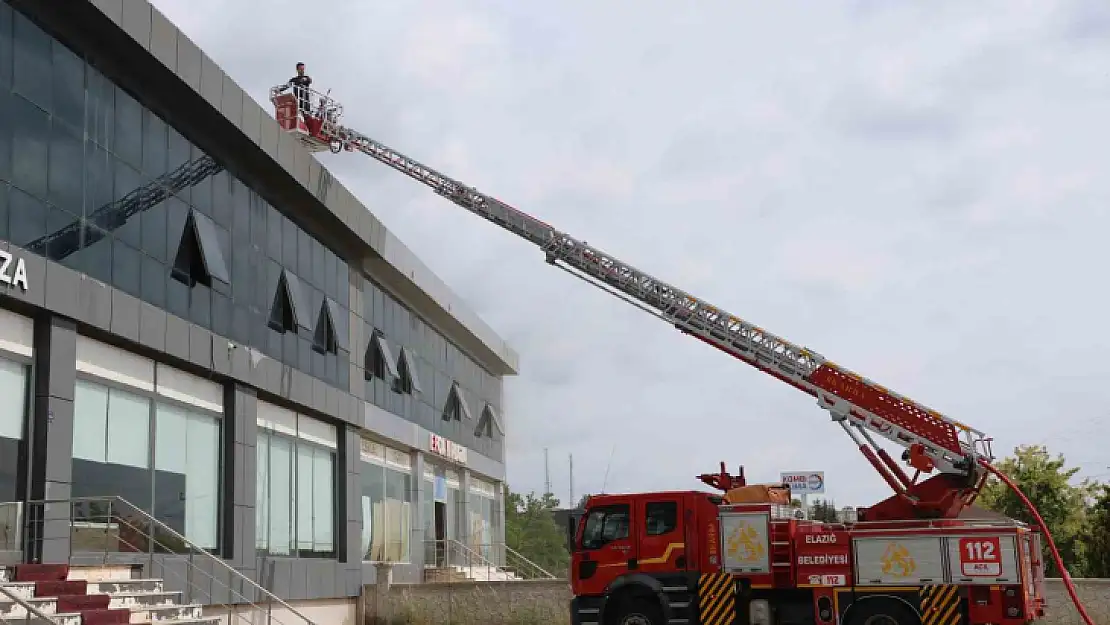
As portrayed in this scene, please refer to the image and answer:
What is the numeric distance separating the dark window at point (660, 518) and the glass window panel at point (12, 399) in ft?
36.0

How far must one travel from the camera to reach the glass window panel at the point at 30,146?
1852cm

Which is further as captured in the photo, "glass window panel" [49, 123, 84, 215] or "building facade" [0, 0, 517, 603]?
"glass window panel" [49, 123, 84, 215]

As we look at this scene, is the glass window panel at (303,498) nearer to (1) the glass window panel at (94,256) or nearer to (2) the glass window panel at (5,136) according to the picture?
(1) the glass window panel at (94,256)

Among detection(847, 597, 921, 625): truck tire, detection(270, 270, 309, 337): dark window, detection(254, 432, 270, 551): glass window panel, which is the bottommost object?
detection(847, 597, 921, 625): truck tire

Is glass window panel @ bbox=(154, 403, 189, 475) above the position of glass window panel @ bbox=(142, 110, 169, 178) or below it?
below

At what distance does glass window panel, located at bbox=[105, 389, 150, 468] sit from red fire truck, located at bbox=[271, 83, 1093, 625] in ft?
26.8

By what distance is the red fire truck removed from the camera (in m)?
20.7

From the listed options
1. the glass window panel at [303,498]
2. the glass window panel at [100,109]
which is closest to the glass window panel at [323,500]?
the glass window panel at [303,498]

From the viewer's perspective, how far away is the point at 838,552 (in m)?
21.5

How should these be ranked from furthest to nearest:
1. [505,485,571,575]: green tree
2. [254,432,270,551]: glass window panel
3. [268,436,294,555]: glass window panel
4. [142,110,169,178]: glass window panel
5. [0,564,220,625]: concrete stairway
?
1. [505,485,571,575]: green tree
2. [268,436,294,555]: glass window panel
3. [254,432,270,551]: glass window panel
4. [142,110,169,178]: glass window panel
5. [0,564,220,625]: concrete stairway

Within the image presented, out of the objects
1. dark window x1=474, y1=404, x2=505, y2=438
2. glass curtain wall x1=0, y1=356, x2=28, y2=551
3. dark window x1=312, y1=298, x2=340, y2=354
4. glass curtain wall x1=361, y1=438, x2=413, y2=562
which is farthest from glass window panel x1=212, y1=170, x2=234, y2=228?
dark window x1=474, y1=404, x2=505, y2=438

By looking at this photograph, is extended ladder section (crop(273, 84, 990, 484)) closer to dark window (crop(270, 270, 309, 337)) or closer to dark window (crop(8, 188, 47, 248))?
dark window (crop(270, 270, 309, 337))

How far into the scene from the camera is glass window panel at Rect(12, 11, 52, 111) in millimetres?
18750

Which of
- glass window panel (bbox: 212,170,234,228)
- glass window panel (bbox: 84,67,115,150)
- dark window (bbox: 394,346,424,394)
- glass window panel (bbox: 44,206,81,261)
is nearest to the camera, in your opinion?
glass window panel (bbox: 44,206,81,261)
